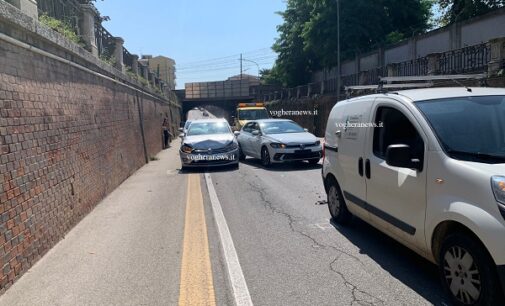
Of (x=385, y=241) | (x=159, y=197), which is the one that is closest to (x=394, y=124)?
(x=385, y=241)

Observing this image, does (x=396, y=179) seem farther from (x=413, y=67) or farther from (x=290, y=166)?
(x=413, y=67)

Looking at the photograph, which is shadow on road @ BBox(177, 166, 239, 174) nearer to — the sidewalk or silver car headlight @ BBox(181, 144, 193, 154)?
silver car headlight @ BBox(181, 144, 193, 154)

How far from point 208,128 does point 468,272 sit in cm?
1222

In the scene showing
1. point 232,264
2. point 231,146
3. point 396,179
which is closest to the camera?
point 396,179

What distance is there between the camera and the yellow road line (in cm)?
409

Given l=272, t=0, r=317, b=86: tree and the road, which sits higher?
l=272, t=0, r=317, b=86: tree

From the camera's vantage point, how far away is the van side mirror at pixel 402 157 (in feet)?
13.2

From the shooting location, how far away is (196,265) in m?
4.94

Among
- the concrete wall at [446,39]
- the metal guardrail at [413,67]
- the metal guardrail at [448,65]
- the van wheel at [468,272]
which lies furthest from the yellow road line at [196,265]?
the concrete wall at [446,39]

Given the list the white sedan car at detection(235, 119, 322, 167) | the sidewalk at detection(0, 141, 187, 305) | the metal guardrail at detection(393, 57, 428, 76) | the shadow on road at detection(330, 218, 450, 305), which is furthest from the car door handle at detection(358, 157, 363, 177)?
the metal guardrail at detection(393, 57, 428, 76)

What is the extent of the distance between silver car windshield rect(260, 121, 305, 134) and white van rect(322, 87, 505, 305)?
29.0ft

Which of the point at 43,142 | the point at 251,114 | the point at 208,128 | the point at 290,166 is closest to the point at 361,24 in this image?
the point at 251,114

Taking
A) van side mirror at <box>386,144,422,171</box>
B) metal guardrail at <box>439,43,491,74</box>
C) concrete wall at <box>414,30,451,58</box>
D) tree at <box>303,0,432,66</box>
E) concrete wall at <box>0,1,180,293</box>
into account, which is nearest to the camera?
van side mirror at <box>386,144,422,171</box>

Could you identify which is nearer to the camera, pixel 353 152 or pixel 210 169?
pixel 353 152
